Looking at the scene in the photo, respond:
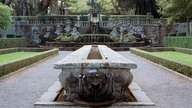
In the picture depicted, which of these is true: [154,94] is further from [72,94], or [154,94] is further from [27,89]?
[27,89]

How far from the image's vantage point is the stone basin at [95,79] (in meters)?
6.51

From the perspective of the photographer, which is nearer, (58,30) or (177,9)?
(177,9)

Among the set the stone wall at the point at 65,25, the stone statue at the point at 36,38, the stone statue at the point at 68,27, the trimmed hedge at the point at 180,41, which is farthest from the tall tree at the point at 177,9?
the stone statue at the point at 36,38

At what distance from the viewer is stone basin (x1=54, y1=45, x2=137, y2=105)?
6.51 metres

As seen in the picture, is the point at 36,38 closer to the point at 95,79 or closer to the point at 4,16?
the point at 4,16

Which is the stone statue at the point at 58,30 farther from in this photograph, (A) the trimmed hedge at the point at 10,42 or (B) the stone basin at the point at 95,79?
(B) the stone basin at the point at 95,79

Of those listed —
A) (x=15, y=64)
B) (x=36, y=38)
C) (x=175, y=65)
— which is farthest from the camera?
(x=36, y=38)

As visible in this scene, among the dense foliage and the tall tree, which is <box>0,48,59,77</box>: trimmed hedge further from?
the tall tree

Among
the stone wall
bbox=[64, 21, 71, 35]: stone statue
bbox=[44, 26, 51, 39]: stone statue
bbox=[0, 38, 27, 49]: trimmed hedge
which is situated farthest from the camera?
bbox=[44, 26, 51, 39]: stone statue

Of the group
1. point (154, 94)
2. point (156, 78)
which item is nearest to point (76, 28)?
point (156, 78)

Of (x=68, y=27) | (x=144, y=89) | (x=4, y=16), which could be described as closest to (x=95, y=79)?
(x=144, y=89)

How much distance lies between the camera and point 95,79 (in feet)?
21.4

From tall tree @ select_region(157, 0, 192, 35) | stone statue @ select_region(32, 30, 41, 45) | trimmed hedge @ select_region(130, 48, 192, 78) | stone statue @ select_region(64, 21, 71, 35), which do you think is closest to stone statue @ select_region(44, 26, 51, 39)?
stone statue @ select_region(32, 30, 41, 45)

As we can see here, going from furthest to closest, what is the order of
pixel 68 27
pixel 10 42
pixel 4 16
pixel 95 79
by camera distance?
pixel 68 27 → pixel 10 42 → pixel 4 16 → pixel 95 79
